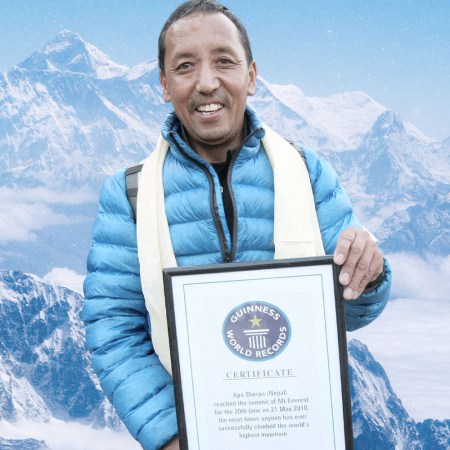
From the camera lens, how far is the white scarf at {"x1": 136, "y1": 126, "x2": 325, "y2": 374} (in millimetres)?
2158

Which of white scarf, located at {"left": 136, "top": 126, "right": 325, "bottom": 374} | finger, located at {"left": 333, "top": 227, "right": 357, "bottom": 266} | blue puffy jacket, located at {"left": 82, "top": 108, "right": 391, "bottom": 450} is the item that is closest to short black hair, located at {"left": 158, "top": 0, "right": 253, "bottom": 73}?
blue puffy jacket, located at {"left": 82, "top": 108, "right": 391, "bottom": 450}

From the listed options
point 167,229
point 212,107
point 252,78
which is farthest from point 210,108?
point 167,229

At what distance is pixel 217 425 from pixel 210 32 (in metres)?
1.17

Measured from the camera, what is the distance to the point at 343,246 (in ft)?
5.85

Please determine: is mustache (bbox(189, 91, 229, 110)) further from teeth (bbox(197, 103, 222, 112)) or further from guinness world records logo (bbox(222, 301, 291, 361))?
guinness world records logo (bbox(222, 301, 291, 361))

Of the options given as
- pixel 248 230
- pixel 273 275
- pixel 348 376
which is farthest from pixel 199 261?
pixel 348 376

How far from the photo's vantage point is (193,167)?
2.26 m

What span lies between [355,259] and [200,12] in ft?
3.11

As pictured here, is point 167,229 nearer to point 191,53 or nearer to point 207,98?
point 207,98

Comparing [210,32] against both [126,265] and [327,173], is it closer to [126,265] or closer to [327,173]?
[327,173]

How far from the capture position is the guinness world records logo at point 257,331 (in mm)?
1784

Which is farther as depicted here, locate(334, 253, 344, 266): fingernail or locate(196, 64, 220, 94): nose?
locate(196, 64, 220, 94): nose

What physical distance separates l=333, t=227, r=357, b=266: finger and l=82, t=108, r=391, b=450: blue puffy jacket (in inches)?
13.5

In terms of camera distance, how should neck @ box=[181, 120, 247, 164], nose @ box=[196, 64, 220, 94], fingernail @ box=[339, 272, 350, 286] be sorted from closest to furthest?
fingernail @ box=[339, 272, 350, 286], nose @ box=[196, 64, 220, 94], neck @ box=[181, 120, 247, 164]
